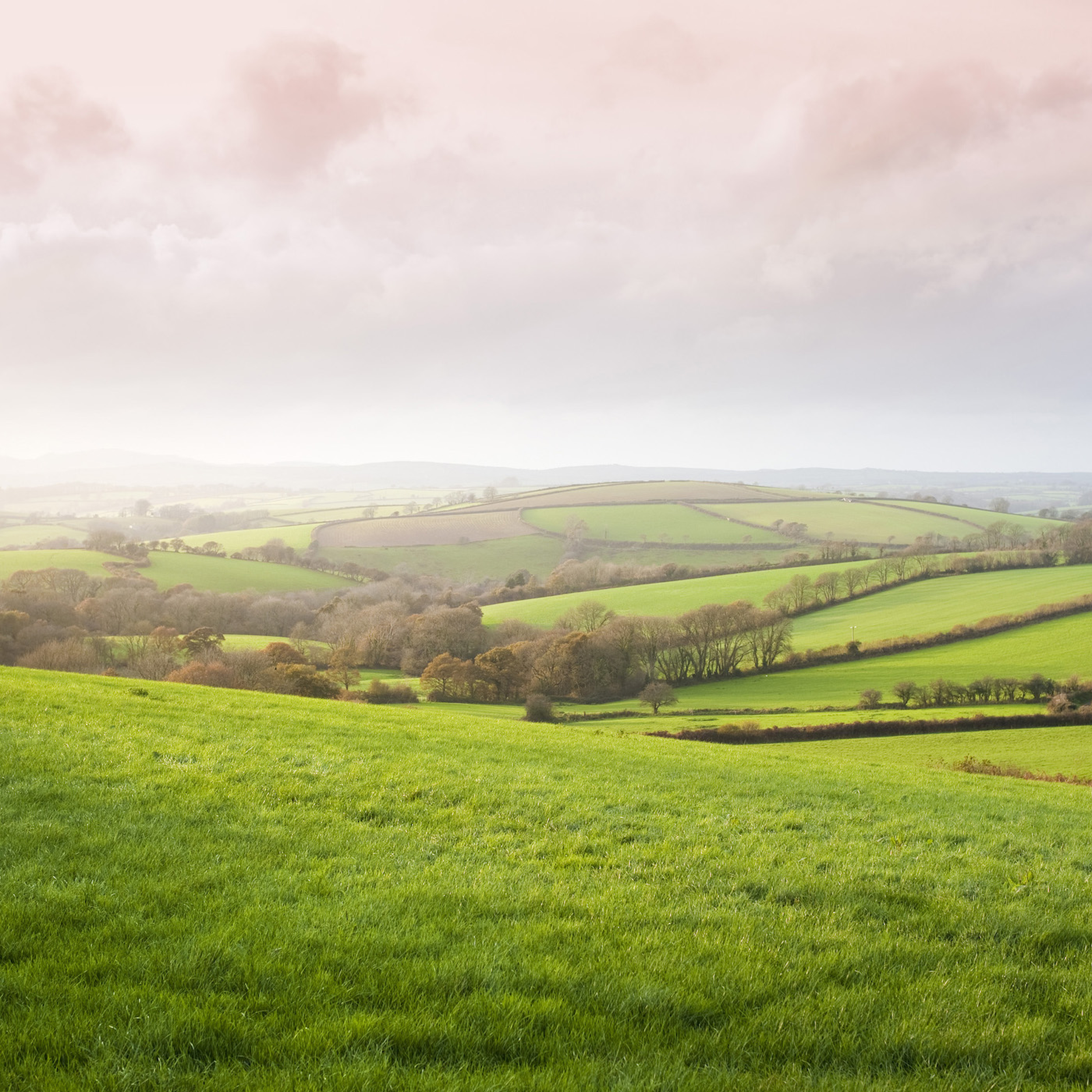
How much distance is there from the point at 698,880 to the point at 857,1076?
3.49 m

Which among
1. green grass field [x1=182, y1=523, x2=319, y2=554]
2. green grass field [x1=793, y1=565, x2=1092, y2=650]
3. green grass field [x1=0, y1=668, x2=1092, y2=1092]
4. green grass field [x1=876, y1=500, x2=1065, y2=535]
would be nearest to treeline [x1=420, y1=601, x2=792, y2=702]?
green grass field [x1=793, y1=565, x2=1092, y2=650]

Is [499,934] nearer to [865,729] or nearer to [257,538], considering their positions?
[865,729]

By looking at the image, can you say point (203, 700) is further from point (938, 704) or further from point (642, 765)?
point (938, 704)

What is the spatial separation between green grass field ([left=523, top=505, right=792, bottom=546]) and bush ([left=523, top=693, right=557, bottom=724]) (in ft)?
287

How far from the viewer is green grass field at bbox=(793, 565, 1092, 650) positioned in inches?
3118

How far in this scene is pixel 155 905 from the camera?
20.4ft

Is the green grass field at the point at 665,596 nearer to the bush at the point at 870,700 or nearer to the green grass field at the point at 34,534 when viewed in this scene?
the bush at the point at 870,700

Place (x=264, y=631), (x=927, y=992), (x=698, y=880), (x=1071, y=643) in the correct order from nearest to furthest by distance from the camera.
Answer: (x=927, y=992) < (x=698, y=880) < (x=1071, y=643) < (x=264, y=631)

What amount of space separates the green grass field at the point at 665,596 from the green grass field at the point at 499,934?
77.4 metres

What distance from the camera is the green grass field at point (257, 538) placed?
14262 cm

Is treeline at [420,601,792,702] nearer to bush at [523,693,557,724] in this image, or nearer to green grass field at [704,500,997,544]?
bush at [523,693,557,724]

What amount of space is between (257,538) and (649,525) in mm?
85746

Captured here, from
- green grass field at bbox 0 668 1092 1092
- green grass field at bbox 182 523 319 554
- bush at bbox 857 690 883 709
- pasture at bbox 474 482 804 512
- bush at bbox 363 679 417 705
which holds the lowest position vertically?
bush at bbox 363 679 417 705

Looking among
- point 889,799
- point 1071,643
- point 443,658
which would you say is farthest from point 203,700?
point 1071,643
